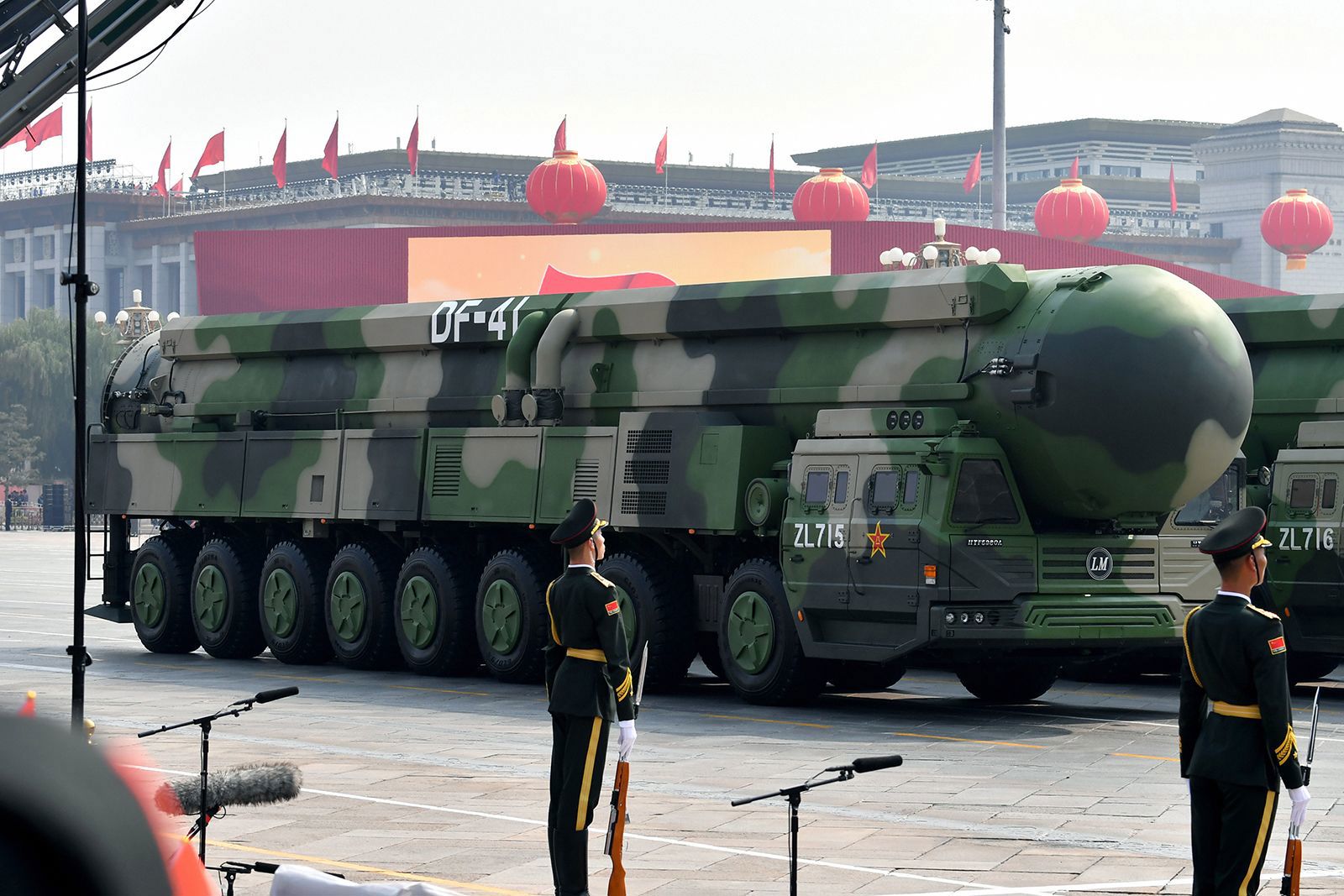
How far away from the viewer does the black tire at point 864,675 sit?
671 inches

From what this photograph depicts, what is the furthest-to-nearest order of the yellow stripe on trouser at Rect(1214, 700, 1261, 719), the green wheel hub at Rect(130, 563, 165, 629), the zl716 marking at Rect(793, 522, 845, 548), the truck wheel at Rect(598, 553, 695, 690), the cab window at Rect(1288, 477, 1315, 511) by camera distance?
1. the green wheel hub at Rect(130, 563, 165, 629)
2. the cab window at Rect(1288, 477, 1315, 511)
3. the truck wheel at Rect(598, 553, 695, 690)
4. the zl716 marking at Rect(793, 522, 845, 548)
5. the yellow stripe on trouser at Rect(1214, 700, 1261, 719)

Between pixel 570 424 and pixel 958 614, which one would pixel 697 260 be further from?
pixel 958 614

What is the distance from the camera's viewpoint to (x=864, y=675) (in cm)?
1764

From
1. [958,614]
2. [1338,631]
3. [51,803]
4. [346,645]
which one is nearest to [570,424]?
[346,645]

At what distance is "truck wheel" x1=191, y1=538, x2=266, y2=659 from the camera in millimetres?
21516

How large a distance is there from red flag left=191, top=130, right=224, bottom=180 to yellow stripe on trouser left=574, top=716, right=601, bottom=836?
78.4 meters

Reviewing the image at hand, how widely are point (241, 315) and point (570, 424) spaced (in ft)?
19.4

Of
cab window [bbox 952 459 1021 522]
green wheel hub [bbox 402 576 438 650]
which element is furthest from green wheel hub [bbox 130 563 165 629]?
cab window [bbox 952 459 1021 522]

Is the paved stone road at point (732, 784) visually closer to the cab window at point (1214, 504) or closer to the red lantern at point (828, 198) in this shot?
the cab window at point (1214, 504)

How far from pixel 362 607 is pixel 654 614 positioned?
4115 millimetres

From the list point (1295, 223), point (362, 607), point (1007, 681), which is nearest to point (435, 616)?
point (362, 607)

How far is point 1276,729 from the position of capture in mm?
7047

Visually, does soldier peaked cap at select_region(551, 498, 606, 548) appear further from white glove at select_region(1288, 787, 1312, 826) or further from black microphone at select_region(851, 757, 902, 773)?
white glove at select_region(1288, 787, 1312, 826)

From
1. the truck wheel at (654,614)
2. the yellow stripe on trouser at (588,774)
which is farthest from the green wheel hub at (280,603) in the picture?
the yellow stripe on trouser at (588,774)
